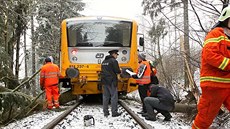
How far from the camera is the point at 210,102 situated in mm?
4109

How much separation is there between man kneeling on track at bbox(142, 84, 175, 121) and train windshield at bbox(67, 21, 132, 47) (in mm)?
4101

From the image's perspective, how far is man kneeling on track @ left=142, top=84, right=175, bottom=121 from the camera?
7.79 metres

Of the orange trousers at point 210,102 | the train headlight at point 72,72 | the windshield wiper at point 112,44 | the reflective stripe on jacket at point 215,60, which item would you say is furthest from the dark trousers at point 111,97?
the reflective stripe on jacket at point 215,60

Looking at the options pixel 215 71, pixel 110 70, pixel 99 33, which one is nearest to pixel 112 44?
pixel 99 33

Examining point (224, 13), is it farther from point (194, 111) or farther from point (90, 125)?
point (194, 111)

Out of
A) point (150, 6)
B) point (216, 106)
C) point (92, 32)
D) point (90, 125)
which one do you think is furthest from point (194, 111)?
point (150, 6)

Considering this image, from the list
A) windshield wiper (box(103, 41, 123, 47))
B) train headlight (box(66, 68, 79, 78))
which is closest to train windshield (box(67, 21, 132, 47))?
windshield wiper (box(103, 41, 123, 47))

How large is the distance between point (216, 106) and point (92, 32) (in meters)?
8.23

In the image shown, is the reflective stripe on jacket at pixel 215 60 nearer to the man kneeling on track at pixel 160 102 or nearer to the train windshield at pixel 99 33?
the man kneeling on track at pixel 160 102

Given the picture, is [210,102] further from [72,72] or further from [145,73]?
[72,72]

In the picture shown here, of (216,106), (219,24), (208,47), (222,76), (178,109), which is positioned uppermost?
(219,24)

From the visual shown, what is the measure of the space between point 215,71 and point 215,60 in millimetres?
202

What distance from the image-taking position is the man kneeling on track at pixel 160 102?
7789 mm

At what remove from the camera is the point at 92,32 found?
11977 mm
